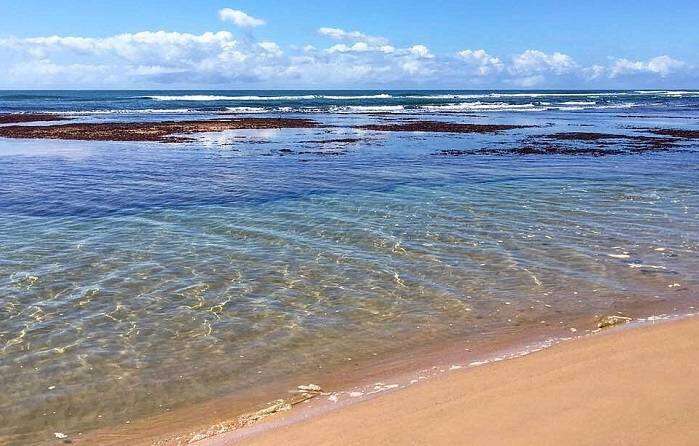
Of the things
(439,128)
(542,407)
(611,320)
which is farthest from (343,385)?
(439,128)

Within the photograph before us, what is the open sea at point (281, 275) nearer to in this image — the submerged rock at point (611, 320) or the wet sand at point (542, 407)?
the submerged rock at point (611, 320)

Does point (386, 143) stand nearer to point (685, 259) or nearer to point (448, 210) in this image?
point (448, 210)

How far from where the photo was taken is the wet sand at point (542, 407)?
16.0 ft

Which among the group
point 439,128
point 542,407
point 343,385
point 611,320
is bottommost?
point 343,385

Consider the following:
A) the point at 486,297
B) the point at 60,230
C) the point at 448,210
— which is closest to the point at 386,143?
the point at 448,210

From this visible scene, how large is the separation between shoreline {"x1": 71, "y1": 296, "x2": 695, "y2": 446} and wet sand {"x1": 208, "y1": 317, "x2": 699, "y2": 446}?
0.23 m

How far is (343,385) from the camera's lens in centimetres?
679

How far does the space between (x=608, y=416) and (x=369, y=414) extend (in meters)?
2.18

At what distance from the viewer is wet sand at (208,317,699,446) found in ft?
16.0

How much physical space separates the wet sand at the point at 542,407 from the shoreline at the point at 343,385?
23cm

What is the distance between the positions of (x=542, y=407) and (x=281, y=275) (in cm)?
629

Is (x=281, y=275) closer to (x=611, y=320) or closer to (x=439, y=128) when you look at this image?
(x=611, y=320)

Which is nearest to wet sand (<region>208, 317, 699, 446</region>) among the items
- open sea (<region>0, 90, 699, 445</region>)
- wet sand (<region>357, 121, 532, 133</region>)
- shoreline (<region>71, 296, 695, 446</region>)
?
shoreline (<region>71, 296, 695, 446</region>)

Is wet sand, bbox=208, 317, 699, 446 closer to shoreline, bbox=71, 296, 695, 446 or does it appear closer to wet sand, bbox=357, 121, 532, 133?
shoreline, bbox=71, 296, 695, 446
